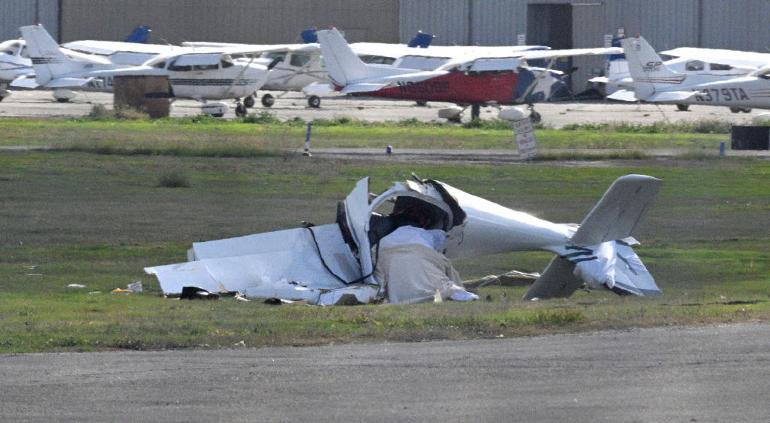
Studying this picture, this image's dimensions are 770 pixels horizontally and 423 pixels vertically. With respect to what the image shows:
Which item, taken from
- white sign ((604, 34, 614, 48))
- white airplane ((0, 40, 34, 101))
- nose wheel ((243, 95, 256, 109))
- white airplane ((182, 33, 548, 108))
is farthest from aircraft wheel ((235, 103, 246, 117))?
white sign ((604, 34, 614, 48))

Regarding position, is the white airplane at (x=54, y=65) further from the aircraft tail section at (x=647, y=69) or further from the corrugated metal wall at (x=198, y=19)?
the aircraft tail section at (x=647, y=69)

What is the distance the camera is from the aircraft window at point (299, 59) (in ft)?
218

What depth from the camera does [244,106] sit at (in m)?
58.8

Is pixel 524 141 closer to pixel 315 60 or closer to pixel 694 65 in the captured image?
pixel 694 65

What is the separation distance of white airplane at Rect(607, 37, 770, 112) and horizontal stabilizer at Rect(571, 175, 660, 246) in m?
37.9

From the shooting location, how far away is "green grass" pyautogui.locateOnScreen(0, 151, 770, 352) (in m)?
12.9

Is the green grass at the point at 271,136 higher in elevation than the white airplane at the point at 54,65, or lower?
lower

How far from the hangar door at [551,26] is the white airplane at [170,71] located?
90.3ft

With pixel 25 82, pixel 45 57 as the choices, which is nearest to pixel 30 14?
pixel 25 82

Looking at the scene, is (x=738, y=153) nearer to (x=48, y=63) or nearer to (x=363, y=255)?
(x=363, y=255)

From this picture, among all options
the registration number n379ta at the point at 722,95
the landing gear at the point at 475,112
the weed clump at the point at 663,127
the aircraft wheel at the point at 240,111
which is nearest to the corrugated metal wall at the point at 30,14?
the aircraft wheel at the point at 240,111

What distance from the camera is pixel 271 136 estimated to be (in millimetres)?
44156

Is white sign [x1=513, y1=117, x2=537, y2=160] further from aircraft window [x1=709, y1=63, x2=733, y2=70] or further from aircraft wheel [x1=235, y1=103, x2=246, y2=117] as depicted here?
aircraft window [x1=709, y1=63, x2=733, y2=70]

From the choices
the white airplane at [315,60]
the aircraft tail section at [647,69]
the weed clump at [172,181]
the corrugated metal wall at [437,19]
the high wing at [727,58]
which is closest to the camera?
the weed clump at [172,181]
